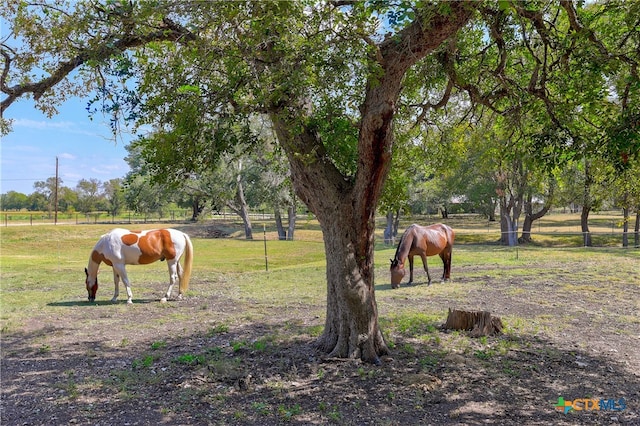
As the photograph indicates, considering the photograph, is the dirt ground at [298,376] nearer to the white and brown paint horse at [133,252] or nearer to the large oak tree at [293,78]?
the large oak tree at [293,78]

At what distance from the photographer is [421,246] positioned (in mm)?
13312

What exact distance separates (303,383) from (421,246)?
27.4ft

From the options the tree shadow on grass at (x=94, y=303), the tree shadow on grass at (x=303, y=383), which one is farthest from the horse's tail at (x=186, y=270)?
the tree shadow on grass at (x=303, y=383)

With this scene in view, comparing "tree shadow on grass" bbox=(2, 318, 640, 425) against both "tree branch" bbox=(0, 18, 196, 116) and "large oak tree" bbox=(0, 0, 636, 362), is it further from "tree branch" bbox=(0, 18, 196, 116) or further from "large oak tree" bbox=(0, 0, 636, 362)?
"tree branch" bbox=(0, 18, 196, 116)

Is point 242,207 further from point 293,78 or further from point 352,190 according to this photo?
point 293,78

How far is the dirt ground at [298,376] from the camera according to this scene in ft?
15.9

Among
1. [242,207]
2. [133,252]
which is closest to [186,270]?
[133,252]

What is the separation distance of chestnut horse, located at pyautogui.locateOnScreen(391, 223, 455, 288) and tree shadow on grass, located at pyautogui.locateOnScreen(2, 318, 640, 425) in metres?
5.33

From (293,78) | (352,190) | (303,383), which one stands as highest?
(293,78)

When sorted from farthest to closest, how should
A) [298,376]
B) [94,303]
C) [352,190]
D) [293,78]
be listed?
[94,303]
[352,190]
[298,376]
[293,78]

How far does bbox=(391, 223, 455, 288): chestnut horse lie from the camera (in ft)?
42.5

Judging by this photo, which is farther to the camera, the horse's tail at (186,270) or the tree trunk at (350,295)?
the horse's tail at (186,270)

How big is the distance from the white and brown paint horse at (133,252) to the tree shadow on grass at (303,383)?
3606mm

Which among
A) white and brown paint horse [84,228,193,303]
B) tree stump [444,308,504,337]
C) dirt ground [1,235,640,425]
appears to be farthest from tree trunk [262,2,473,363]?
white and brown paint horse [84,228,193,303]
